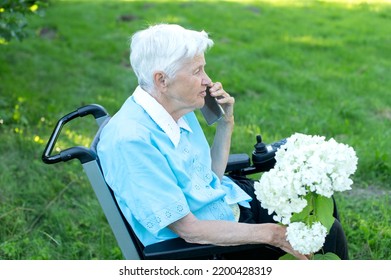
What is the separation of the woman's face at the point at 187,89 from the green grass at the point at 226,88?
1396 millimetres

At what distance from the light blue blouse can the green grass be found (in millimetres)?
1237

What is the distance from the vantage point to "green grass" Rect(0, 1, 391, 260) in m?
4.00

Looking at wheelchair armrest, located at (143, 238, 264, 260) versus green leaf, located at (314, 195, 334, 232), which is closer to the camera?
green leaf, located at (314, 195, 334, 232)

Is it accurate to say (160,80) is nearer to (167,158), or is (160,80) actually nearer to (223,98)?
(167,158)

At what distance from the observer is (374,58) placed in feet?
24.4

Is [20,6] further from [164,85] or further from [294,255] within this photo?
[294,255]

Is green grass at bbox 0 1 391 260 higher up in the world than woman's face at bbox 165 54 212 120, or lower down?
lower down

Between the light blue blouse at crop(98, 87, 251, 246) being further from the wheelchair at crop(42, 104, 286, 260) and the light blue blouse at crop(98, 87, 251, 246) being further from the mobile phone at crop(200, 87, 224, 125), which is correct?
the mobile phone at crop(200, 87, 224, 125)

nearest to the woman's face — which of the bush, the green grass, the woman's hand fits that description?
the woman's hand

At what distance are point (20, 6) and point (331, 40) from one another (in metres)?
4.22

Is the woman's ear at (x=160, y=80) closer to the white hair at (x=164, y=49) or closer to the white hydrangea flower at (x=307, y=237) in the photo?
the white hair at (x=164, y=49)

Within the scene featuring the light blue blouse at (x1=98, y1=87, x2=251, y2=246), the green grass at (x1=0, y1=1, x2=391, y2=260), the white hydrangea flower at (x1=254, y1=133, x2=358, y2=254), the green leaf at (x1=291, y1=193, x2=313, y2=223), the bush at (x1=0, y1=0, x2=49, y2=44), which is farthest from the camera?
the bush at (x1=0, y1=0, x2=49, y2=44)

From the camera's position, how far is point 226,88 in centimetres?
655
